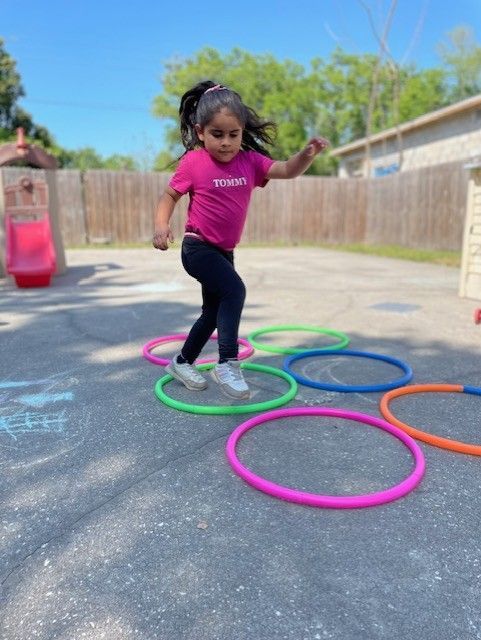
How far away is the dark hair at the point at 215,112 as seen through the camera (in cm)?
278

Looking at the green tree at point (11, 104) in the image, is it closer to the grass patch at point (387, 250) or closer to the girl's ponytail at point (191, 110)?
the grass patch at point (387, 250)

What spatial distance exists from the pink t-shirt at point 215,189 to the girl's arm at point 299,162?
131 mm

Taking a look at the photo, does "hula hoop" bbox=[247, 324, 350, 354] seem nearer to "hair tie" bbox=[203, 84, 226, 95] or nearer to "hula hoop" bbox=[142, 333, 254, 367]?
"hula hoop" bbox=[142, 333, 254, 367]

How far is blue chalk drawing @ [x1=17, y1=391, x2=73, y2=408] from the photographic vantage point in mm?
3041

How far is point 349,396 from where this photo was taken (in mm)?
3215

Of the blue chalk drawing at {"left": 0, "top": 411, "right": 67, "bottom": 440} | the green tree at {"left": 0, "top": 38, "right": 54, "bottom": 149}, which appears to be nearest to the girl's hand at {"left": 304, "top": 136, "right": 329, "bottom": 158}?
the blue chalk drawing at {"left": 0, "top": 411, "right": 67, "bottom": 440}

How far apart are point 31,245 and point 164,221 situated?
19.2ft

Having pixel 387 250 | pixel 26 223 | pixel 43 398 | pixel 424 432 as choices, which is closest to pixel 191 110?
pixel 43 398

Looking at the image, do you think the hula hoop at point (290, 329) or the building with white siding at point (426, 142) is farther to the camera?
the building with white siding at point (426, 142)

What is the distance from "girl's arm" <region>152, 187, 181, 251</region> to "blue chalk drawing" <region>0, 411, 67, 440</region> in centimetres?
108

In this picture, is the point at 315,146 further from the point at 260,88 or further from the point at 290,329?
the point at 260,88

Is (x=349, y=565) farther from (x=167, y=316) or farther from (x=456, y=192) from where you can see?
(x=456, y=192)

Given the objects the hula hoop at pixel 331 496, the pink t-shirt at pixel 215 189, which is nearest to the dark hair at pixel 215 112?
the pink t-shirt at pixel 215 189

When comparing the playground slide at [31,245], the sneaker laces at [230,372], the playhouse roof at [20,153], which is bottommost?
the sneaker laces at [230,372]
